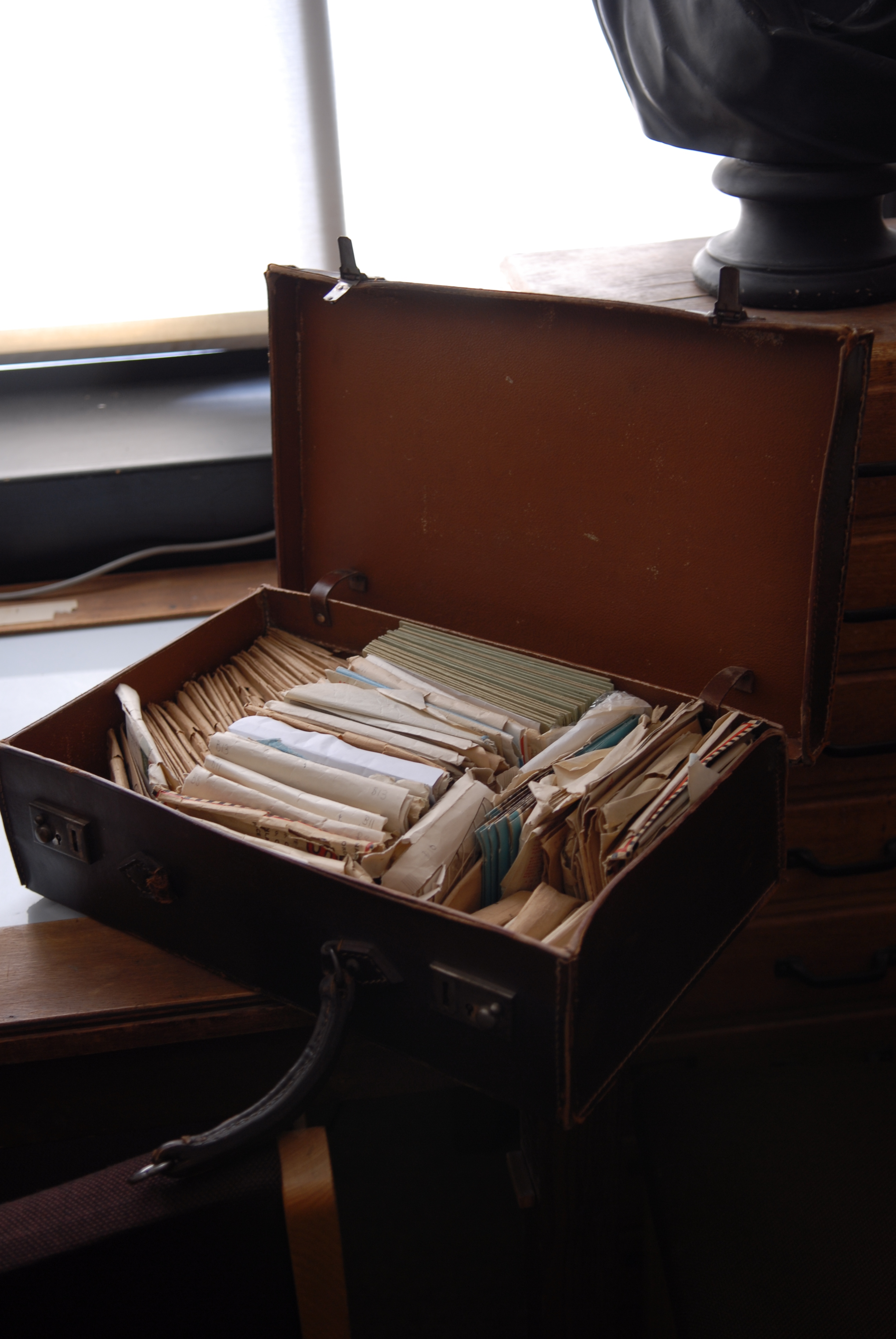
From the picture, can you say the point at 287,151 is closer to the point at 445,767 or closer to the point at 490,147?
the point at 490,147

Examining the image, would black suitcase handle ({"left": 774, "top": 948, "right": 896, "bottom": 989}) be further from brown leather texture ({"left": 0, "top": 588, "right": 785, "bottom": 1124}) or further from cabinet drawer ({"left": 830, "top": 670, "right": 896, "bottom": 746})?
brown leather texture ({"left": 0, "top": 588, "right": 785, "bottom": 1124})

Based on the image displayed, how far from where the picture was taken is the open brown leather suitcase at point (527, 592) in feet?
2.25

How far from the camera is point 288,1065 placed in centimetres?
89

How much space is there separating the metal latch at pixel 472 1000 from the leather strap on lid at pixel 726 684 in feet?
1.09

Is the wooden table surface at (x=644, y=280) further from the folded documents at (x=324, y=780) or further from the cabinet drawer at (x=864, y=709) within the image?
the folded documents at (x=324, y=780)

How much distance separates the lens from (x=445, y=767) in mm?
842

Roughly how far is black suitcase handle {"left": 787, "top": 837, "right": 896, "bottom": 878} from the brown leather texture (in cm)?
45

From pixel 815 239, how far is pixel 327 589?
24.6 inches

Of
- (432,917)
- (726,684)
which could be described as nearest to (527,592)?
(726,684)

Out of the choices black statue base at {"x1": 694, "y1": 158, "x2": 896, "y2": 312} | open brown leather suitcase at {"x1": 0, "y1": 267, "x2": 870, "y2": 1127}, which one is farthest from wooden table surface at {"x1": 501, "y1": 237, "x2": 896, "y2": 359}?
open brown leather suitcase at {"x1": 0, "y1": 267, "x2": 870, "y2": 1127}

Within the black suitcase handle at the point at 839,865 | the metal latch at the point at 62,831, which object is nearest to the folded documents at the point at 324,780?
the metal latch at the point at 62,831

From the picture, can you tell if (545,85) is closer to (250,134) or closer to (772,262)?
(250,134)

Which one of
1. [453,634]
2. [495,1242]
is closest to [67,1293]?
[453,634]

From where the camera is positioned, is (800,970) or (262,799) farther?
(800,970)
